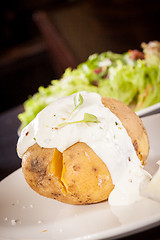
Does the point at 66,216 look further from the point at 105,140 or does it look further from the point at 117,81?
the point at 117,81

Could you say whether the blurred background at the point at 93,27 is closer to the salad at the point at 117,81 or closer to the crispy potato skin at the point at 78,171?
the salad at the point at 117,81

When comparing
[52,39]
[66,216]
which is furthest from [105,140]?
[52,39]

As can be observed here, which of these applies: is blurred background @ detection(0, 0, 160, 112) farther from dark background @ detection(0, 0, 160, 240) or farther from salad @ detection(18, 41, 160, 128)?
salad @ detection(18, 41, 160, 128)

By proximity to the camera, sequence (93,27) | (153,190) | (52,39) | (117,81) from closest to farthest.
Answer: (153,190)
(117,81)
(52,39)
(93,27)

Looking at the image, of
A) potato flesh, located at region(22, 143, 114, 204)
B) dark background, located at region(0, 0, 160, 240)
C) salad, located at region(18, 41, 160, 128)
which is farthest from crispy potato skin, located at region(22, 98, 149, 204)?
salad, located at region(18, 41, 160, 128)

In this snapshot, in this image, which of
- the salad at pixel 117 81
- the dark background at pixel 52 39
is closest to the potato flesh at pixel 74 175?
the dark background at pixel 52 39
